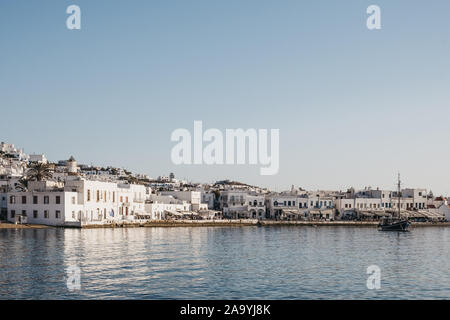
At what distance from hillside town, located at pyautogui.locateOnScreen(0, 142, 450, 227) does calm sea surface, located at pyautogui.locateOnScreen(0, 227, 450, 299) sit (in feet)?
88.9

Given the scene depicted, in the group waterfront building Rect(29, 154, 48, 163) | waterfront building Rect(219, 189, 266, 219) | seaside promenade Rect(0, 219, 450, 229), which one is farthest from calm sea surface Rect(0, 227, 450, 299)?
waterfront building Rect(29, 154, 48, 163)

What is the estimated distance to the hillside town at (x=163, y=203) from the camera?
243 ft

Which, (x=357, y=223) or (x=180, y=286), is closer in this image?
(x=180, y=286)

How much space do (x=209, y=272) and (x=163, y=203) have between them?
71.5 metres

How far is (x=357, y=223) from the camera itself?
351ft

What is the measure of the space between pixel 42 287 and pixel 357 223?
90197 mm

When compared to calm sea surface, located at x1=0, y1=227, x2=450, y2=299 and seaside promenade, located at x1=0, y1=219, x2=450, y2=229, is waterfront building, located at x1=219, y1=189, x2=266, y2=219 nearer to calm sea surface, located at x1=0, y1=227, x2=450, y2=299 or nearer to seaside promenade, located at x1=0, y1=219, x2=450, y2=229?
seaside promenade, located at x1=0, y1=219, x2=450, y2=229

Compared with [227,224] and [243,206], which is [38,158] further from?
[227,224]

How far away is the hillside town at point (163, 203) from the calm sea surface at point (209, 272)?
2710 centimetres

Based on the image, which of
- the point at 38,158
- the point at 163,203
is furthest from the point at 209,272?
the point at 38,158

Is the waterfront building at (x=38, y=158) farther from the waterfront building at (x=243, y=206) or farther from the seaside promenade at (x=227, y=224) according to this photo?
the seaside promenade at (x=227, y=224)
